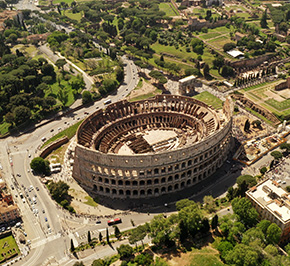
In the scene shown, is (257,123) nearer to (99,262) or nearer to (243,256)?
(243,256)

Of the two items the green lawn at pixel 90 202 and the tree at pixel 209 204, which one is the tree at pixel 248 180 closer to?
the tree at pixel 209 204

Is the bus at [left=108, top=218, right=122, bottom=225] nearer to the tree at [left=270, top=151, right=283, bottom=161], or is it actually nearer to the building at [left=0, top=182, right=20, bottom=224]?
the building at [left=0, top=182, right=20, bottom=224]

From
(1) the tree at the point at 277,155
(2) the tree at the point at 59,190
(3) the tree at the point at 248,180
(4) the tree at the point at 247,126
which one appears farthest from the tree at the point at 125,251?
(4) the tree at the point at 247,126

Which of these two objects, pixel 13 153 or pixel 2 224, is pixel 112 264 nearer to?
pixel 2 224

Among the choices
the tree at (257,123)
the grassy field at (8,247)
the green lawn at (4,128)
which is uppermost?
the green lawn at (4,128)

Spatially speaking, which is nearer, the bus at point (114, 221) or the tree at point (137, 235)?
the tree at point (137, 235)

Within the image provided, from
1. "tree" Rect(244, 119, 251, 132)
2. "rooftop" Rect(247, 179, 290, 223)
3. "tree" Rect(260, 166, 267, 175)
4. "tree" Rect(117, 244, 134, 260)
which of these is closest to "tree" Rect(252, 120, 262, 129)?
"tree" Rect(244, 119, 251, 132)

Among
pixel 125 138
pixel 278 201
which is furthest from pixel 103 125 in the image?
pixel 278 201
